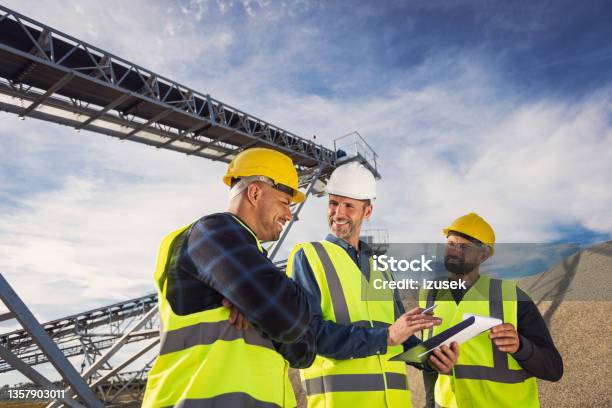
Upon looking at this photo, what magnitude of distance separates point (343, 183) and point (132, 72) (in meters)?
7.30

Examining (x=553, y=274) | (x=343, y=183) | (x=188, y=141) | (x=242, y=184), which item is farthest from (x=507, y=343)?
(x=188, y=141)

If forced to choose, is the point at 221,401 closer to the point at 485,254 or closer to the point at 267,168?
the point at 267,168

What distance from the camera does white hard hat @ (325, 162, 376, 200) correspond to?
3510mm

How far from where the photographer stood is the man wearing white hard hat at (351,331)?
2.64 meters

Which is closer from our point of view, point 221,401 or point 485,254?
point 221,401

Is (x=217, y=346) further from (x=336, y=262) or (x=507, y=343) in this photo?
(x=507, y=343)

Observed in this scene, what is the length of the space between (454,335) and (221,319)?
139 centimetres

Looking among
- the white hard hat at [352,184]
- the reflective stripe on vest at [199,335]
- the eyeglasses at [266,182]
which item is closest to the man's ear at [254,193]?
the eyeglasses at [266,182]

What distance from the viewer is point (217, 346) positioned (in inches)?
73.7

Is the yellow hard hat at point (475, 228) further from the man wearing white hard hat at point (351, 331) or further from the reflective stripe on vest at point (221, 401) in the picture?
the reflective stripe on vest at point (221, 401)

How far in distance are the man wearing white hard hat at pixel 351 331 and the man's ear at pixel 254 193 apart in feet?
2.73

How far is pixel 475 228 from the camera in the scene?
12.0 feet

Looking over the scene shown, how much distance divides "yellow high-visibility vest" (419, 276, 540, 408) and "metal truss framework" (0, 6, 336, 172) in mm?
7840

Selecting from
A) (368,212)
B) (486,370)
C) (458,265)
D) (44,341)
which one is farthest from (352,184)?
(44,341)
